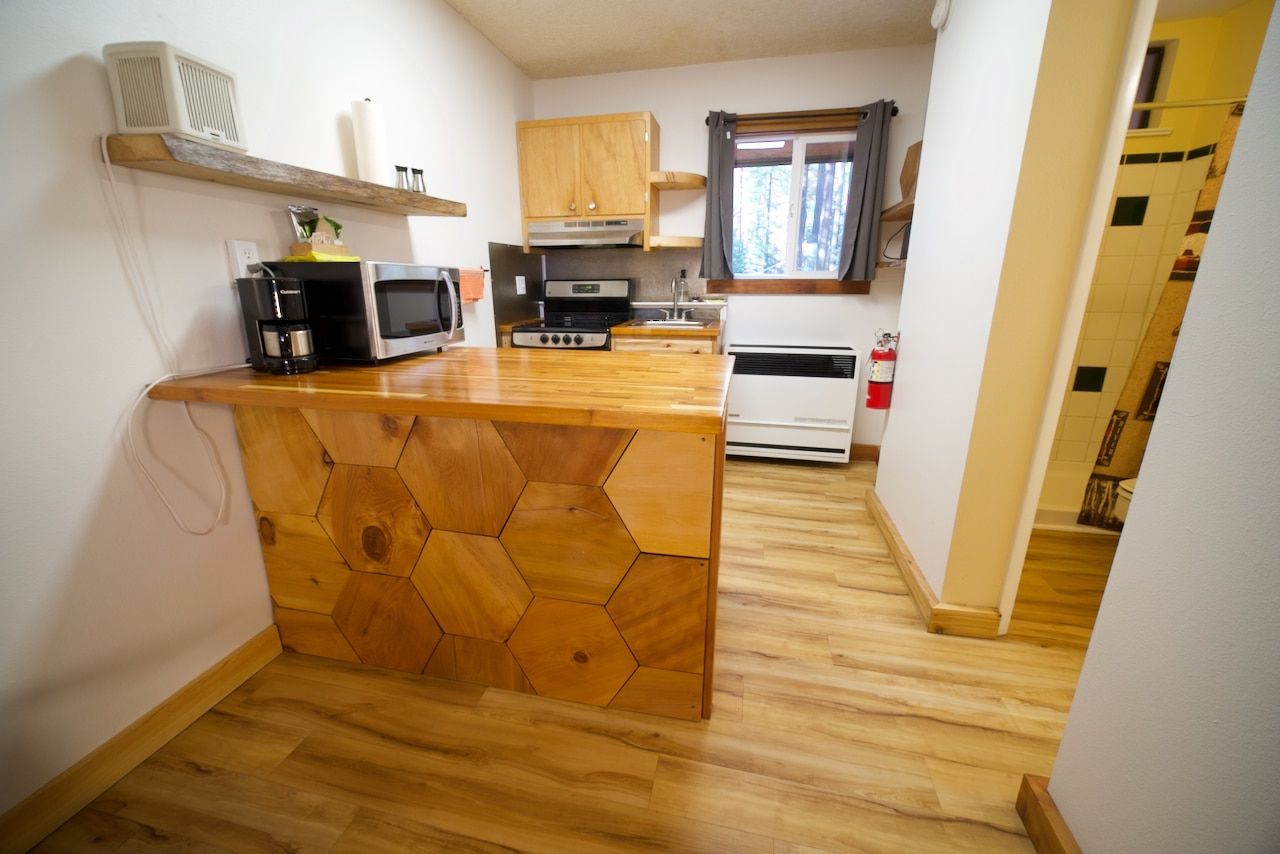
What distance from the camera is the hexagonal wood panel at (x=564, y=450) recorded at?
1.19 meters

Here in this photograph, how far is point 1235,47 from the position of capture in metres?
2.26

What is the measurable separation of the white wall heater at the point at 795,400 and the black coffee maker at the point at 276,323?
→ 239 cm

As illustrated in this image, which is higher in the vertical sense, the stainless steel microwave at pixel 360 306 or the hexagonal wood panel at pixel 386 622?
the stainless steel microwave at pixel 360 306

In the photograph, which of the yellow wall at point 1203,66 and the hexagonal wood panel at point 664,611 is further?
the yellow wall at point 1203,66

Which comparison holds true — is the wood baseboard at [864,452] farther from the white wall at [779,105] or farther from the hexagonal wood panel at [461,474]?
the hexagonal wood panel at [461,474]

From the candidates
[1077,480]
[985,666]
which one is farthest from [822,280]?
[985,666]

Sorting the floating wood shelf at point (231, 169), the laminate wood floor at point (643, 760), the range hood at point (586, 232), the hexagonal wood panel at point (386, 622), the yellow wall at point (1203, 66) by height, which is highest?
the yellow wall at point (1203, 66)

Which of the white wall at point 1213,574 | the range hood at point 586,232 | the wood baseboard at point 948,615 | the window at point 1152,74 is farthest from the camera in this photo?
the range hood at point 586,232

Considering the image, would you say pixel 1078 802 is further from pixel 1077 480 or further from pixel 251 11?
pixel 251 11

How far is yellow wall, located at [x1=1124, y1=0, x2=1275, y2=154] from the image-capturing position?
221cm

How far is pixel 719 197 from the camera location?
3.29m

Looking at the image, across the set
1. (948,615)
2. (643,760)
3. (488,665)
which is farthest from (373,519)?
(948,615)

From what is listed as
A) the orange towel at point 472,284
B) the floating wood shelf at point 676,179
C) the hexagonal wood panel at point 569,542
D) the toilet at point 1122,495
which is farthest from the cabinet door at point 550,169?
the toilet at point 1122,495

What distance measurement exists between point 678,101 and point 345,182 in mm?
2579
